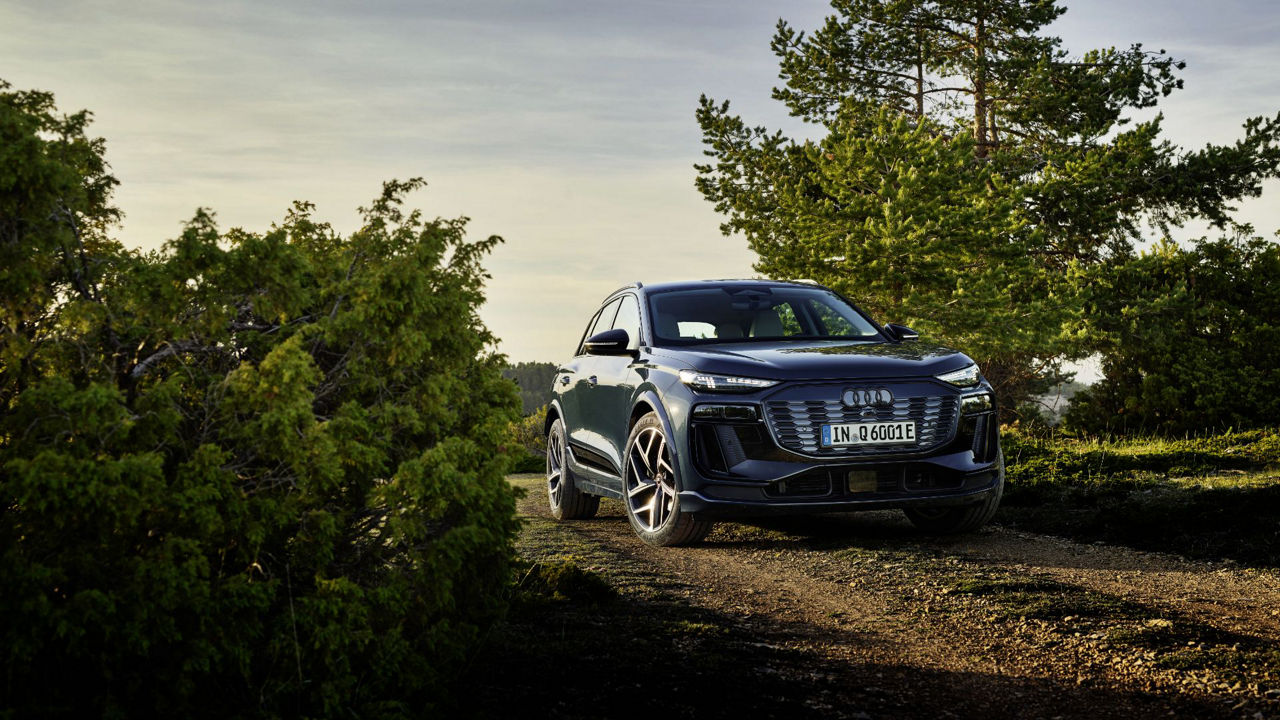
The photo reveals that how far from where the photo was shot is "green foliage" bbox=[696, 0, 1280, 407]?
23.8m

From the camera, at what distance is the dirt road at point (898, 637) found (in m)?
3.44

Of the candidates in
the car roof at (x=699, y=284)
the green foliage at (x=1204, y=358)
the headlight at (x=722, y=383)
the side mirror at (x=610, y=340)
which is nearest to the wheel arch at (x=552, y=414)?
the car roof at (x=699, y=284)

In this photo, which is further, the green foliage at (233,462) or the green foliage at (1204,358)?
the green foliage at (1204,358)

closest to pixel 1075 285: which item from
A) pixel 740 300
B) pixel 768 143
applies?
pixel 768 143

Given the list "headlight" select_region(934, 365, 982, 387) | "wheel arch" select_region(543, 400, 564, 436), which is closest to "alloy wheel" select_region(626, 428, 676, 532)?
"headlight" select_region(934, 365, 982, 387)

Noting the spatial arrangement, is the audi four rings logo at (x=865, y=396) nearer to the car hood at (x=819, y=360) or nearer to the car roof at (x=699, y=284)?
the car hood at (x=819, y=360)

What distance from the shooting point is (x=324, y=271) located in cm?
358

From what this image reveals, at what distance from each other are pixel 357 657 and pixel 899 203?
70.1 feet

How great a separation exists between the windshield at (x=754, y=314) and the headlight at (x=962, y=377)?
1045 mm

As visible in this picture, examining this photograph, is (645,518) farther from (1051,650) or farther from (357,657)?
(357,657)

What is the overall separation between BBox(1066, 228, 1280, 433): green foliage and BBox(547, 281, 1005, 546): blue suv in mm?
14793

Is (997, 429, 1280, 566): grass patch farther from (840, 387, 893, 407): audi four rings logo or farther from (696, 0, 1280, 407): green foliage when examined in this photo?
(696, 0, 1280, 407): green foliage

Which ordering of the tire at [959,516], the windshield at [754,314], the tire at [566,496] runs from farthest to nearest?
the tire at [566,496] < the windshield at [754,314] < the tire at [959,516]

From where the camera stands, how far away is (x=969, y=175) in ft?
82.1
